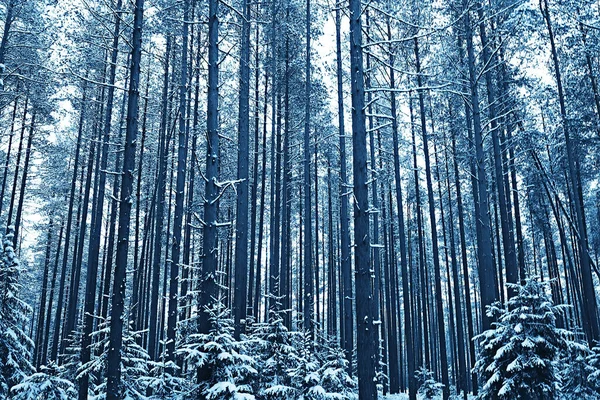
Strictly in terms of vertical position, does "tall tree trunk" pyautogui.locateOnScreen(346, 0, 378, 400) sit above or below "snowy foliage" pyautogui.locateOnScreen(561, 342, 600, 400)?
above

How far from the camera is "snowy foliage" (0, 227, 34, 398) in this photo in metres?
10.0

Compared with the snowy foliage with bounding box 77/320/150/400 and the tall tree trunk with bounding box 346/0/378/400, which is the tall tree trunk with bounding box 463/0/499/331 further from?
the snowy foliage with bounding box 77/320/150/400

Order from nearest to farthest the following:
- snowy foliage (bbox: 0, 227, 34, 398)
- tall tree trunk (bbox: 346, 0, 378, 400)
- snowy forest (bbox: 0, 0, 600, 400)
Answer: tall tree trunk (bbox: 346, 0, 378, 400), snowy forest (bbox: 0, 0, 600, 400), snowy foliage (bbox: 0, 227, 34, 398)

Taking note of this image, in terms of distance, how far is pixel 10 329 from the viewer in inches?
396

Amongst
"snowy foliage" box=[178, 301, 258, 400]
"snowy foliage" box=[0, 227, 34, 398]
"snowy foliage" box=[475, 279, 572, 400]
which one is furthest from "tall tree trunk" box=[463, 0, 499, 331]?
"snowy foliage" box=[0, 227, 34, 398]

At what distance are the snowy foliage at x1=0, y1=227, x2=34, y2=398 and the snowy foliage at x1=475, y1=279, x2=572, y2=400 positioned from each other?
11.2 meters

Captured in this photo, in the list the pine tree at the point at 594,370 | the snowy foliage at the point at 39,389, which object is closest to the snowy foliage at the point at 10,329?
the snowy foliage at the point at 39,389

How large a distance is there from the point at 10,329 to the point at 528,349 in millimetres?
12058

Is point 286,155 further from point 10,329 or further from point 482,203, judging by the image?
point 10,329

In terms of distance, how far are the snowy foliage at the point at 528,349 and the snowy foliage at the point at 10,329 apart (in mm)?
11246

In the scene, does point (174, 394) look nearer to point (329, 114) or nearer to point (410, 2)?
point (410, 2)

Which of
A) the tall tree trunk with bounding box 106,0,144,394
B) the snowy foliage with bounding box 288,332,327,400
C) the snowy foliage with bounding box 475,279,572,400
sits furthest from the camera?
the snowy foliage with bounding box 288,332,327,400

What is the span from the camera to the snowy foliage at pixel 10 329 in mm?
10016

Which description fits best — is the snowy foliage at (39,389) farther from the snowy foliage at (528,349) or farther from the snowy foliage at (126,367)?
the snowy foliage at (528,349)
